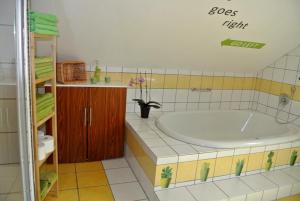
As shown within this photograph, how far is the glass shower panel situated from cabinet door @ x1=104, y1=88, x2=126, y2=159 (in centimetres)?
94

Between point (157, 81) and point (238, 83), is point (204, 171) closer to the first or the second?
point (157, 81)

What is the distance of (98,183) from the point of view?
2.20 metres

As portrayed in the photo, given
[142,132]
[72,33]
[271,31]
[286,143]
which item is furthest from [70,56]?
[286,143]

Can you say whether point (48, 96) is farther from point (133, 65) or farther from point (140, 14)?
point (133, 65)

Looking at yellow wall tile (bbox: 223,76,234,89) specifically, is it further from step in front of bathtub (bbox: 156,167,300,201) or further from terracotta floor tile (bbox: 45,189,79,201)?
terracotta floor tile (bbox: 45,189,79,201)

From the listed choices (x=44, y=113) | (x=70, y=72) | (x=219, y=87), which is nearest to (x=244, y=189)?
(x=219, y=87)

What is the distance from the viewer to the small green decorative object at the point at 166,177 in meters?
1.89

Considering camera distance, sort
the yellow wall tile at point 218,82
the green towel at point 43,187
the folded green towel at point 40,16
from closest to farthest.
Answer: the folded green towel at point 40,16, the green towel at point 43,187, the yellow wall tile at point 218,82

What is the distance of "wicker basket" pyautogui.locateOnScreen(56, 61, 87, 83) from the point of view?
235cm

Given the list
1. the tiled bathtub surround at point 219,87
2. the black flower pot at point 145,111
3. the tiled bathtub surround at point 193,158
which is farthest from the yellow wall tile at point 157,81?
the tiled bathtub surround at point 193,158

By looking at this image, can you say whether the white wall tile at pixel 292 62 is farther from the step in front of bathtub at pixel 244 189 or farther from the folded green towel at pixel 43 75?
the folded green towel at pixel 43 75

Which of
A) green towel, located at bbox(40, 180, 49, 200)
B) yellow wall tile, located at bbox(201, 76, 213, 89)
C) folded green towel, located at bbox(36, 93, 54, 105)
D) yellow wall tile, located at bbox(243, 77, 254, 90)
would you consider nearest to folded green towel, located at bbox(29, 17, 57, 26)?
folded green towel, located at bbox(36, 93, 54, 105)

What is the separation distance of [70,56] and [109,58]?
0.39 meters

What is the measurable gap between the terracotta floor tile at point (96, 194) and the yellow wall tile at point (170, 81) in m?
1.39
